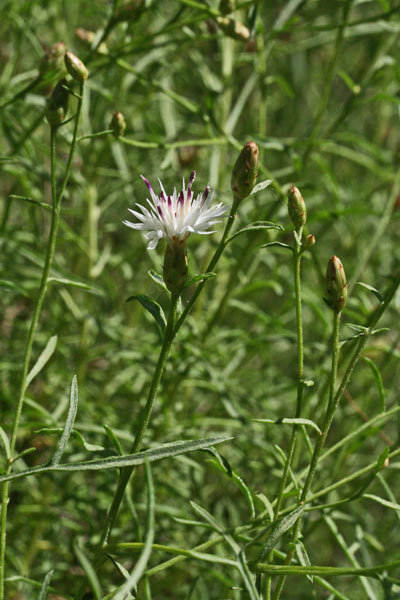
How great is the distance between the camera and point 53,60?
2.63 ft

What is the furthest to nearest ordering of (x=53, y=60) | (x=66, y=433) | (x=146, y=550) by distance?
(x=53, y=60), (x=66, y=433), (x=146, y=550)

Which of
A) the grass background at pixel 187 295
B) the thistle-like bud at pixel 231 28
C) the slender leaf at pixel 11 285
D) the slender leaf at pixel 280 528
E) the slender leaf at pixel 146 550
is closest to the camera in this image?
the slender leaf at pixel 146 550

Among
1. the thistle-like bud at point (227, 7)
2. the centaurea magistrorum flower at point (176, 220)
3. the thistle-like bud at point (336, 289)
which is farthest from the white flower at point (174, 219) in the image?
the thistle-like bud at point (227, 7)

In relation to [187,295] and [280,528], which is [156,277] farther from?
[187,295]

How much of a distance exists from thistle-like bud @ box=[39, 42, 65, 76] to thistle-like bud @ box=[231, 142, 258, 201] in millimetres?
318

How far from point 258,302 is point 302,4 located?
0.78 metres

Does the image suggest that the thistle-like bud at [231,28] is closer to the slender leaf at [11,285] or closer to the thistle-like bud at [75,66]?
the thistle-like bud at [75,66]

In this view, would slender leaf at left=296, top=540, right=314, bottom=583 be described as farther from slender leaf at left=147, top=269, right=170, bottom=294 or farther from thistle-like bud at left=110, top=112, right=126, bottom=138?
thistle-like bud at left=110, top=112, right=126, bottom=138

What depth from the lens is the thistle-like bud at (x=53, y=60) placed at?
0.79m

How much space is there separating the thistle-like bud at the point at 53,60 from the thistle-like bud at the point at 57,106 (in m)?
0.14

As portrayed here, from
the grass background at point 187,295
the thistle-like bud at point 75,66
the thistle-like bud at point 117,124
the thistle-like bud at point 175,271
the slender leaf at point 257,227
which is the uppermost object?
the thistle-like bud at point 75,66

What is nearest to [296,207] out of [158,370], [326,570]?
[158,370]

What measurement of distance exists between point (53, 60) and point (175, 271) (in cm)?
36

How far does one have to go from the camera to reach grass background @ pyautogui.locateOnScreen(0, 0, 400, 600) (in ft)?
3.34
